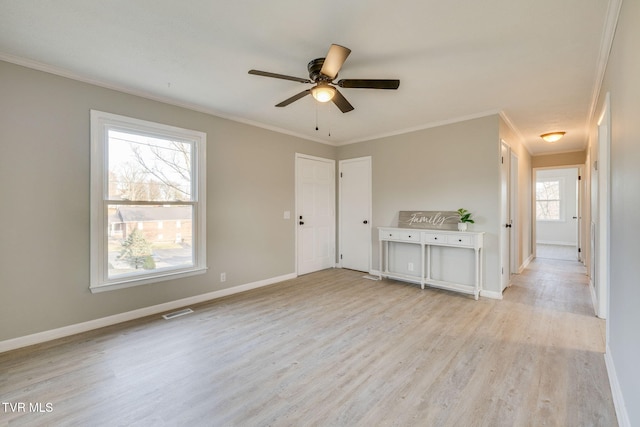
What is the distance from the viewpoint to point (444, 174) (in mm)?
4238

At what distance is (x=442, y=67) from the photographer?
260cm

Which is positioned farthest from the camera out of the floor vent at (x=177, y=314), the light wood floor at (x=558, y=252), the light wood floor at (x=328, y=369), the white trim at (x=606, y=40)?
the light wood floor at (x=558, y=252)

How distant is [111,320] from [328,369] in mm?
2430

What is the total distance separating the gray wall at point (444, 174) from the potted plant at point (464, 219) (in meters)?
0.08

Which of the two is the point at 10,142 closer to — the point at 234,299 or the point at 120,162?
the point at 120,162

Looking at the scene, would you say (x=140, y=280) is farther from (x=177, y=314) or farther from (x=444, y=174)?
(x=444, y=174)

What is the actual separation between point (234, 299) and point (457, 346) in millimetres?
2717

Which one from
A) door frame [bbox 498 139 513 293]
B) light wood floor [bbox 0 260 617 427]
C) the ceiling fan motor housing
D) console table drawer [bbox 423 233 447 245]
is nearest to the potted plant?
console table drawer [bbox 423 233 447 245]

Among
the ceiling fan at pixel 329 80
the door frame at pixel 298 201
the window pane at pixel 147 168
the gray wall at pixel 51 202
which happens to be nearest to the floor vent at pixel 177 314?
the gray wall at pixel 51 202

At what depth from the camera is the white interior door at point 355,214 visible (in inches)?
206

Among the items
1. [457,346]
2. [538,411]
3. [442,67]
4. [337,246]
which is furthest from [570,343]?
[337,246]

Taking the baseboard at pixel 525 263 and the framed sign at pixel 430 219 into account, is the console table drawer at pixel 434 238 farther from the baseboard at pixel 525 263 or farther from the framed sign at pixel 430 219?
the baseboard at pixel 525 263

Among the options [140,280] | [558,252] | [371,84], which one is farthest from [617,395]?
[558,252]

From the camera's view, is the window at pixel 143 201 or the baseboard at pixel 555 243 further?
the baseboard at pixel 555 243
